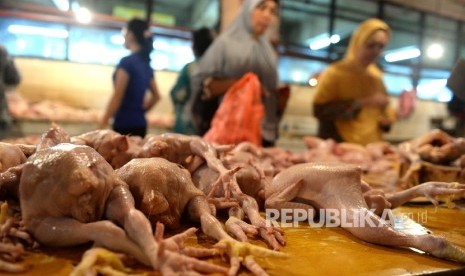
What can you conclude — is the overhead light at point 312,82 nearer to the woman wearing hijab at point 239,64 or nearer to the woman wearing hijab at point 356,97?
the woman wearing hijab at point 356,97

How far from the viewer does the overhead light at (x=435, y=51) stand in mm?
10367

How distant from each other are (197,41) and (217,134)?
1.73m

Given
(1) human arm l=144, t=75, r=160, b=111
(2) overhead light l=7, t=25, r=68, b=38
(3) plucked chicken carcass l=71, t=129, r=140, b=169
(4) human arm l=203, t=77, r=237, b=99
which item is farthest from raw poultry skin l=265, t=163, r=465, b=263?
(2) overhead light l=7, t=25, r=68, b=38

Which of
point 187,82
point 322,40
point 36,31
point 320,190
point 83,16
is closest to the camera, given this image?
point 320,190

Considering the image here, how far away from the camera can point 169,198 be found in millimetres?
1768

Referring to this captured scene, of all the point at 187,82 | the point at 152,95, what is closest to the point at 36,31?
the point at 152,95

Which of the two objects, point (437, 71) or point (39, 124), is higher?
point (437, 71)

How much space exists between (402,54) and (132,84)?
916 cm

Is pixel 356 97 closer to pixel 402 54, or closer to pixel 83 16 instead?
pixel 83 16

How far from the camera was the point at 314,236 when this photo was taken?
6.10 feet

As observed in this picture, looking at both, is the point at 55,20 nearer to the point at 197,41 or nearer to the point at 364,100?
the point at 197,41

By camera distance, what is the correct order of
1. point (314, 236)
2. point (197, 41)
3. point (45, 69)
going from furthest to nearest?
point (45, 69) → point (197, 41) → point (314, 236)

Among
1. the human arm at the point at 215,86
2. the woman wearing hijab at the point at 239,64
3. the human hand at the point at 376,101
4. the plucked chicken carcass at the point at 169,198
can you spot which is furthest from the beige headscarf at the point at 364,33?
the plucked chicken carcass at the point at 169,198

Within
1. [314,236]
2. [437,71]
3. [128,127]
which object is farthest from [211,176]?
[437,71]
